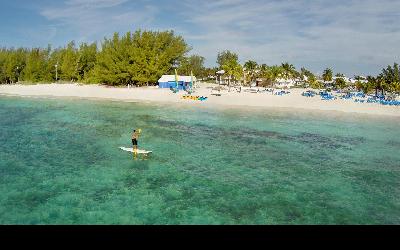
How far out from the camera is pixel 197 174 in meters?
21.3

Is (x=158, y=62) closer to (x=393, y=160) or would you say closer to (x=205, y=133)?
(x=205, y=133)

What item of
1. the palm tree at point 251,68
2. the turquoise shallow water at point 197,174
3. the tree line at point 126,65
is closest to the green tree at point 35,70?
the tree line at point 126,65

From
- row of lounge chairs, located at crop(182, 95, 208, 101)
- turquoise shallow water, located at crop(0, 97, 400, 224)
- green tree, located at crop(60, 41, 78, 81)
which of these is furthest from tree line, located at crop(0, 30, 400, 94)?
turquoise shallow water, located at crop(0, 97, 400, 224)

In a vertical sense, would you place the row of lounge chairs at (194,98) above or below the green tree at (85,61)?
below

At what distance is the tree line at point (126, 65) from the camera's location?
8800 cm

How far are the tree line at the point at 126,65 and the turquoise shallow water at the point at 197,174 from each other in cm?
4766

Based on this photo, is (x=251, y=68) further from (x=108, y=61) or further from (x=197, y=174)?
(x=197, y=174)

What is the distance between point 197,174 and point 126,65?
70.8m

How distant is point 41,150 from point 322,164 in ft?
64.0

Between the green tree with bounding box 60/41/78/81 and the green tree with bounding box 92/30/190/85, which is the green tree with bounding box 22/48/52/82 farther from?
the green tree with bounding box 92/30/190/85

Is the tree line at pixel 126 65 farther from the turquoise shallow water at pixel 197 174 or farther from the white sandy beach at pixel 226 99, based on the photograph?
the turquoise shallow water at pixel 197 174

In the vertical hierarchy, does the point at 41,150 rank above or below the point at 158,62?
below

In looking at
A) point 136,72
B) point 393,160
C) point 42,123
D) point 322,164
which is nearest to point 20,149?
point 42,123
